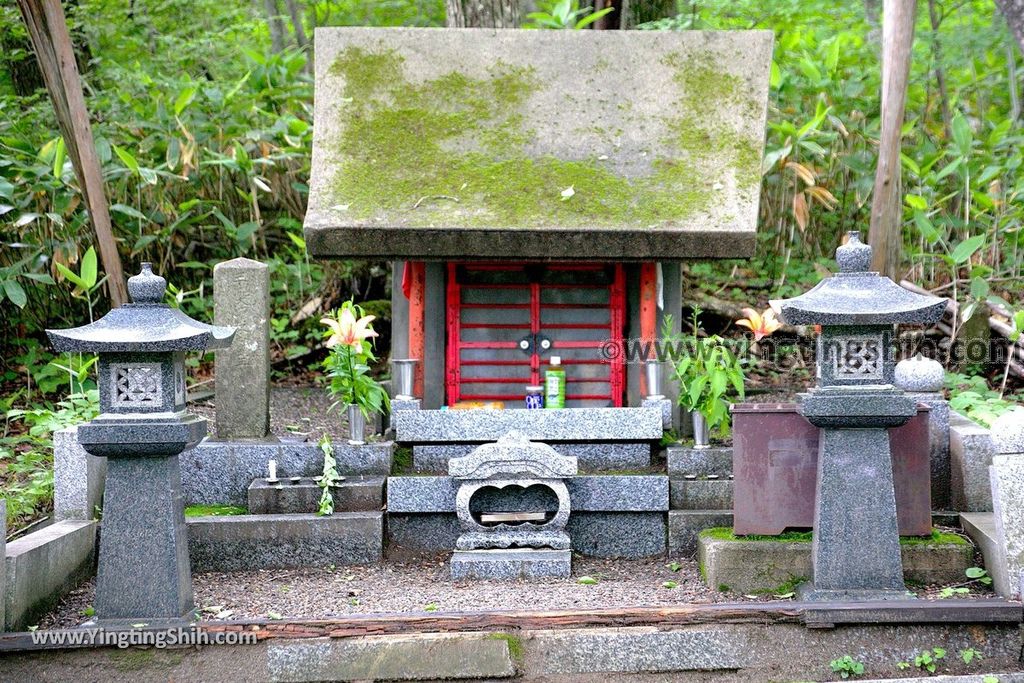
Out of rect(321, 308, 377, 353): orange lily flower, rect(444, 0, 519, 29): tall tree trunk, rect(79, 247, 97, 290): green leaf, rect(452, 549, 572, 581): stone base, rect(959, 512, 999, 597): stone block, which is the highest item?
rect(444, 0, 519, 29): tall tree trunk

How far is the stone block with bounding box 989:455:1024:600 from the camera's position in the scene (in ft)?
17.3

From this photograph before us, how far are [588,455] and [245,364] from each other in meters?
2.66

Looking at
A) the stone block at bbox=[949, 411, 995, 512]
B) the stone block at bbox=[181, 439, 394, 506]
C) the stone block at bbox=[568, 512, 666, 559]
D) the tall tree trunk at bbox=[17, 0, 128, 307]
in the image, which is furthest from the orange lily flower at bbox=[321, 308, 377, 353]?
the stone block at bbox=[949, 411, 995, 512]

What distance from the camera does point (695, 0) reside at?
1229 cm

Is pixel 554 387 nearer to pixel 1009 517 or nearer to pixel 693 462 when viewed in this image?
pixel 693 462

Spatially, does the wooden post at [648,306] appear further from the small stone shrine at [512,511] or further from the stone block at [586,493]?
the small stone shrine at [512,511]

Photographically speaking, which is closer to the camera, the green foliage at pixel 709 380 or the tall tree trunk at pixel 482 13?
the green foliage at pixel 709 380

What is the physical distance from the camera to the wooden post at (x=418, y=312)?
7.85m

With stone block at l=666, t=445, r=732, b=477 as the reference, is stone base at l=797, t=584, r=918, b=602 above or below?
below

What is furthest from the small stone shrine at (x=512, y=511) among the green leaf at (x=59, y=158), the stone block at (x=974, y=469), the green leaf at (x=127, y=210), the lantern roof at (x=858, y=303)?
the green leaf at (x=59, y=158)

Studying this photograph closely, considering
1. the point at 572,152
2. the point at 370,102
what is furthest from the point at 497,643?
the point at 370,102

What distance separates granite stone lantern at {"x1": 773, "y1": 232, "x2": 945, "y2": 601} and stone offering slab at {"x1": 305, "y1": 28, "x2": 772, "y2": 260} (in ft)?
4.79

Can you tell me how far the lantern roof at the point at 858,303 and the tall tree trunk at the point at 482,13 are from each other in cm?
589

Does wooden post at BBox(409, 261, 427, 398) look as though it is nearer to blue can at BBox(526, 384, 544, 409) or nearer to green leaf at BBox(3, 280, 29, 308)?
blue can at BBox(526, 384, 544, 409)
